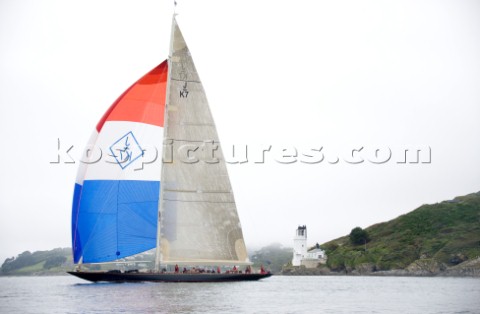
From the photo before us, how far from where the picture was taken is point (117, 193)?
5172 centimetres

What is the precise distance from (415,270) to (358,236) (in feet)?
84.5

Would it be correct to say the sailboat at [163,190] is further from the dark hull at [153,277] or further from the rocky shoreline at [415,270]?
the rocky shoreline at [415,270]

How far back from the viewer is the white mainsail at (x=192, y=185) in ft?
174

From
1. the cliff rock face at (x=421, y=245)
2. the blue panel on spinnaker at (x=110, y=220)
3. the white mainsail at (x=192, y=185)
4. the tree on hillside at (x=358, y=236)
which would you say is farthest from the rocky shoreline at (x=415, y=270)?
the blue panel on spinnaker at (x=110, y=220)

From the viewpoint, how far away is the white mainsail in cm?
5306

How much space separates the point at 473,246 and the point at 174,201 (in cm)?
7841

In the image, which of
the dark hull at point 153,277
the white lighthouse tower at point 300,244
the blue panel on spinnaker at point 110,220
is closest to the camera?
the blue panel on spinnaker at point 110,220

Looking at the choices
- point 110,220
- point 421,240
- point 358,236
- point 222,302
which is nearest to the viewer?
point 222,302

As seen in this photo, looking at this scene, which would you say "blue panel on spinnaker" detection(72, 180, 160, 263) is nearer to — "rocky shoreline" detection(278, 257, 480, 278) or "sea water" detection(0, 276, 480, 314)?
"sea water" detection(0, 276, 480, 314)

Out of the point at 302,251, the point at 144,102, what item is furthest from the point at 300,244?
the point at 144,102

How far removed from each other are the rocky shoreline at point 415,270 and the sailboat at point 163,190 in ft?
201

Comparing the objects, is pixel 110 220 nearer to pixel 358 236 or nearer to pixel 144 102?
pixel 144 102

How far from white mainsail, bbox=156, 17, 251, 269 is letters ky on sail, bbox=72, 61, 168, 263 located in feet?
4.32

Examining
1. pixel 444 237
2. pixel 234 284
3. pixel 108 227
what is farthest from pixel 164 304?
pixel 444 237
